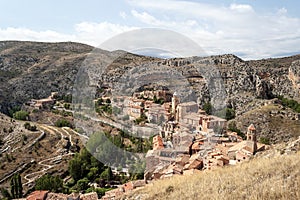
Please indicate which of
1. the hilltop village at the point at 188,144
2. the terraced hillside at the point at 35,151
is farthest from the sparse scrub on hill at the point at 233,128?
the terraced hillside at the point at 35,151

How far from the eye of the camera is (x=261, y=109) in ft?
76.9

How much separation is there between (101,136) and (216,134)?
640 cm

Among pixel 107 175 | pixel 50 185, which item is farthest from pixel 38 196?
pixel 107 175

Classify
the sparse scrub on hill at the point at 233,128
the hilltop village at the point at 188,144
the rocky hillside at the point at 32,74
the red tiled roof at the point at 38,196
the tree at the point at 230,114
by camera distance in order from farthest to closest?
the rocky hillside at the point at 32,74, the tree at the point at 230,114, the sparse scrub on hill at the point at 233,128, the red tiled roof at the point at 38,196, the hilltop village at the point at 188,144

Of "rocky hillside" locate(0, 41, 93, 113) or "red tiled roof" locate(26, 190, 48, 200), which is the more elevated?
"rocky hillside" locate(0, 41, 93, 113)

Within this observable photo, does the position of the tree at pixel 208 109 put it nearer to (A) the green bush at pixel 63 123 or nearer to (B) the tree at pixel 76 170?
(B) the tree at pixel 76 170

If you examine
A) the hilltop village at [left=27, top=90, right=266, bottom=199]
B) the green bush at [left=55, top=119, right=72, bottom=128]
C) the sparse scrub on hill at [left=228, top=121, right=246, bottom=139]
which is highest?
the hilltop village at [left=27, top=90, right=266, bottom=199]

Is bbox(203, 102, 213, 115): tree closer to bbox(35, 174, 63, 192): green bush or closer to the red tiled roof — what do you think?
bbox(35, 174, 63, 192): green bush

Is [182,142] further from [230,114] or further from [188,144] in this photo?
[230,114]

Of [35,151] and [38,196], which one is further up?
[38,196]

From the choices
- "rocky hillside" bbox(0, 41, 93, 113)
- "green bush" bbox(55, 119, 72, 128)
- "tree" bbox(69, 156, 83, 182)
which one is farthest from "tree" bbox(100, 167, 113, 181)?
"rocky hillside" bbox(0, 41, 93, 113)

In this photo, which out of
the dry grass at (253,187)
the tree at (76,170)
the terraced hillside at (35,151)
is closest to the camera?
the dry grass at (253,187)

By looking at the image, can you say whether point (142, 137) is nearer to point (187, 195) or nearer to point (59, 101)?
point (187, 195)

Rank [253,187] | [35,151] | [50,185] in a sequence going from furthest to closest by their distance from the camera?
[35,151] → [50,185] → [253,187]
